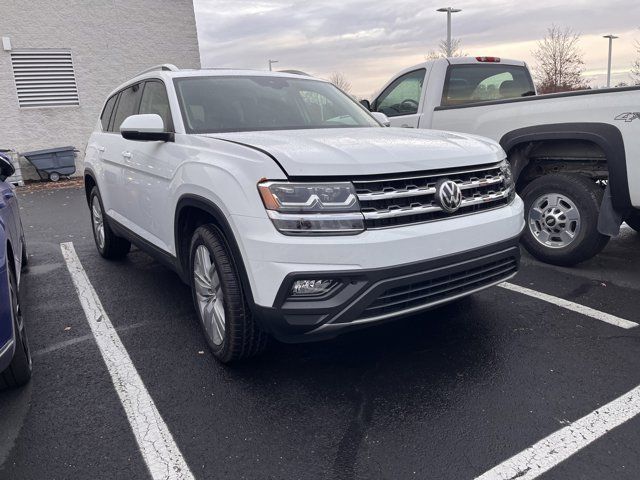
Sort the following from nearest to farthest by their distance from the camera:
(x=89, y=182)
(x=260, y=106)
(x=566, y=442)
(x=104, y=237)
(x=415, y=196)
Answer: (x=566, y=442) < (x=415, y=196) < (x=260, y=106) < (x=104, y=237) < (x=89, y=182)

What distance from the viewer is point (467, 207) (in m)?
2.99

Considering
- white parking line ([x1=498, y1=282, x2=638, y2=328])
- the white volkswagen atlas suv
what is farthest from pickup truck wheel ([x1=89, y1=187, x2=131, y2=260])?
white parking line ([x1=498, y1=282, x2=638, y2=328])

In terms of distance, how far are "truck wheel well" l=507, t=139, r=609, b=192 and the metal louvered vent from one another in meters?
14.8

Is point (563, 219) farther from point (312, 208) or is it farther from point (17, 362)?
point (17, 362)

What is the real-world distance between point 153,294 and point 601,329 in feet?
11.8

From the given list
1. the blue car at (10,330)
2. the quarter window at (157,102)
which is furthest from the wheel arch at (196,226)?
the blue car at (10,330)

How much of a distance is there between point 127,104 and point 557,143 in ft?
13.2

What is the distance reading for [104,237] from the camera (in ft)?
18.6

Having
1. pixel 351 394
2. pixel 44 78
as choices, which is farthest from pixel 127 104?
pixel 44 78

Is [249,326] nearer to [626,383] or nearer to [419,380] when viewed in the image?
[419,380]

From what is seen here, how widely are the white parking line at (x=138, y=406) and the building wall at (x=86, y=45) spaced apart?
13.2 meters

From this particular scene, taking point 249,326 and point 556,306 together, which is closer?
point 249,326

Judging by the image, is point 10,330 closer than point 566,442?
No

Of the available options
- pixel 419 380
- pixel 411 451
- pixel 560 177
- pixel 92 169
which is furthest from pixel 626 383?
pixel 92 169
